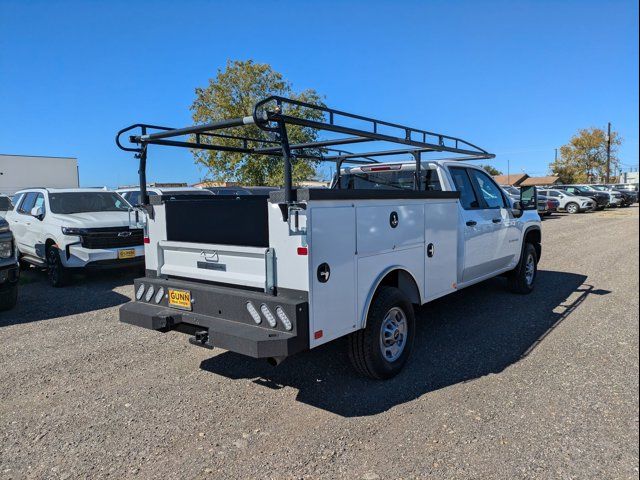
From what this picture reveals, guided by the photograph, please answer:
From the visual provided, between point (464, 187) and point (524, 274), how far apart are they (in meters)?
2.27

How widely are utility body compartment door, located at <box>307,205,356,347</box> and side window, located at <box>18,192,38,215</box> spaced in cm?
892

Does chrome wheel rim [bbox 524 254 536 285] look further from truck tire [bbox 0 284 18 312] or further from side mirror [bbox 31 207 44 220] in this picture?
side mirror [bbox 31 207 44 220]

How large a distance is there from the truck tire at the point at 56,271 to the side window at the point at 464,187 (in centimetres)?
705

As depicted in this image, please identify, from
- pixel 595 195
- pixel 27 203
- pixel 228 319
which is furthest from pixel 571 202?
pixel 228 319

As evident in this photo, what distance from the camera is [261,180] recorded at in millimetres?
21000

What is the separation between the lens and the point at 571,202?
29703 millimetres

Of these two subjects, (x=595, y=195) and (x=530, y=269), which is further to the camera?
(x=595, y=195)

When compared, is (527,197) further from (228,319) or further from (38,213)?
(38,213)

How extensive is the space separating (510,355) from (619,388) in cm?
101

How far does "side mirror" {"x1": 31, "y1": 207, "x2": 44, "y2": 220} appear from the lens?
9.41 metres

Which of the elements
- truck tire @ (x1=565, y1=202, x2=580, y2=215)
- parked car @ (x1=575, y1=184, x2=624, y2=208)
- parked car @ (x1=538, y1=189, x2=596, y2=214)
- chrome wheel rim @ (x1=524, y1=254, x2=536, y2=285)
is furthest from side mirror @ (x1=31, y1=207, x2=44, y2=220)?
parked car @ (x1=575, y1=184, x2=624, y2=208)

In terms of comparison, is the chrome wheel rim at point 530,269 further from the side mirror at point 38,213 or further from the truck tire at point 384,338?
the side mirror at point 38,213

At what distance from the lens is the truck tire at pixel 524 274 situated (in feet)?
24.2

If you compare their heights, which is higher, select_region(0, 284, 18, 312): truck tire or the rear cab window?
the rear cab window
